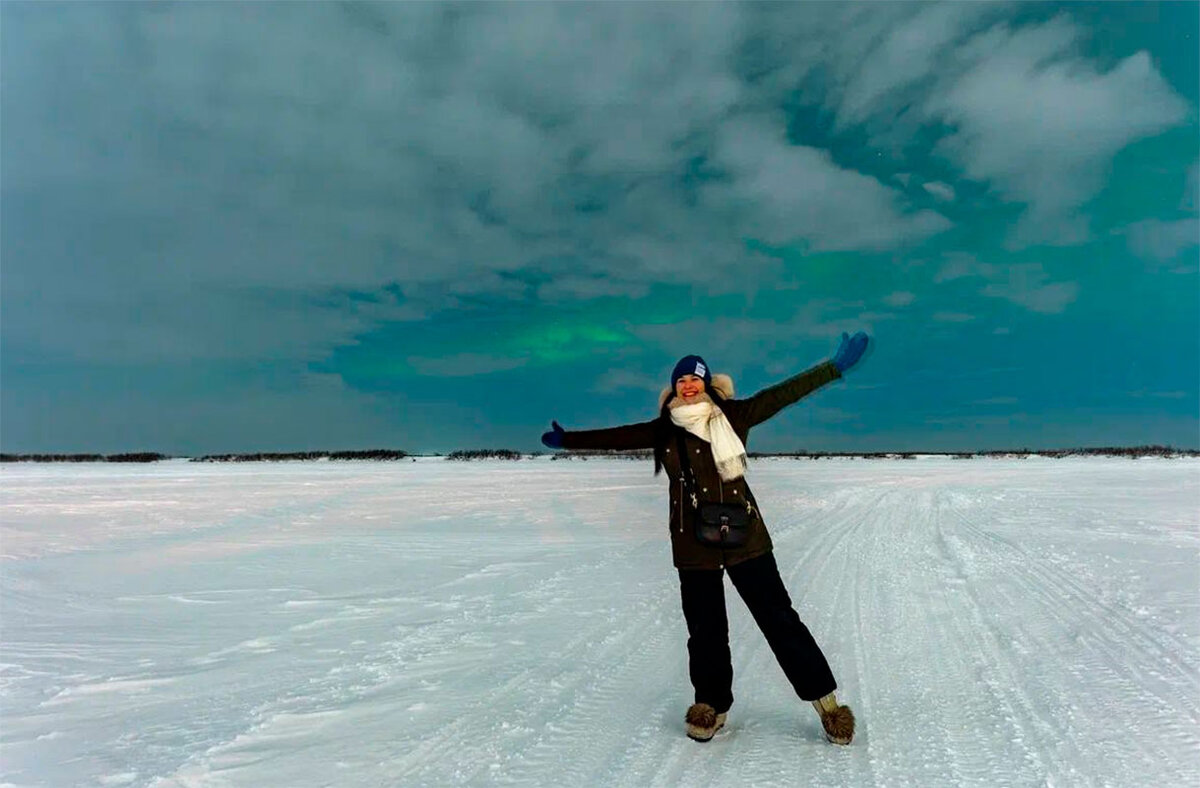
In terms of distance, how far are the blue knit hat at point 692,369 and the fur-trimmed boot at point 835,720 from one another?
1.60m

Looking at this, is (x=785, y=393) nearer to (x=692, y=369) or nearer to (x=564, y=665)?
(x=692, y=369)

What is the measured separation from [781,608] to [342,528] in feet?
37.1

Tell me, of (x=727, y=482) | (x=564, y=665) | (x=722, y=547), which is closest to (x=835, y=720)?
(x=722, y=547)

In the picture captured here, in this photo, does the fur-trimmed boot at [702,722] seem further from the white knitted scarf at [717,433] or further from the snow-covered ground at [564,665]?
the white knitted scarf at [717,433]

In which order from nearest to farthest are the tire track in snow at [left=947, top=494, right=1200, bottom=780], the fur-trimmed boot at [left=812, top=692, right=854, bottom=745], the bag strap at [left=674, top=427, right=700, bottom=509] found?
the tire track in snow at [left=947, top=494, right=1200, bottom=780]
the fur-trimmed boot at [left=812, top=692, right=854, bottom=745]
the bag strap at [left=674, top=427, right=700, bottom=509]

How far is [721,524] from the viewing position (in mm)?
3502

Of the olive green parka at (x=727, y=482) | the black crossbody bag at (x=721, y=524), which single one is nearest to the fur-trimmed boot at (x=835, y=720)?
the olive green parka at (x=727, y=482)

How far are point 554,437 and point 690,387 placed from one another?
0.84 m

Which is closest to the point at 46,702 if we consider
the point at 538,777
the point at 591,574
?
the point at 538,777

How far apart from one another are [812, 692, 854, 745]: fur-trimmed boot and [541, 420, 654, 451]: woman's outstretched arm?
4.79 feet

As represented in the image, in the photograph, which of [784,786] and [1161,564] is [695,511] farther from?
[1161,564]

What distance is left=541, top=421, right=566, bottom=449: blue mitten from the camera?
4016 millimetres

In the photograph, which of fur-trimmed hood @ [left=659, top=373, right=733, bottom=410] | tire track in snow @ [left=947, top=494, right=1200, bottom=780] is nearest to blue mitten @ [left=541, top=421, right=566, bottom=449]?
fur-trimmed hood @ [left=659, top=373, right=733, bottom=410]

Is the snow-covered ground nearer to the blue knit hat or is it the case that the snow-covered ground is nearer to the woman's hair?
the woman's hair
